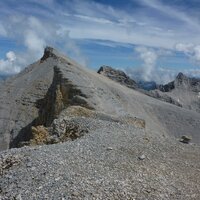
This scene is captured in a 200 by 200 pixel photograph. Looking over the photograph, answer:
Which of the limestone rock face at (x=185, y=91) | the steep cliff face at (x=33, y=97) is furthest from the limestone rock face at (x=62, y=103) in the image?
the limestone rock face at (x=185, y=91)

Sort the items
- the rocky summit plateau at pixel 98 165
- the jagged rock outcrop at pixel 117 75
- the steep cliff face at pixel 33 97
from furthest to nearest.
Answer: the jagged rock outcrop at pixel 117 75 → the steep cliff face at pixel 33 97 → the rocky summit plateau at pixel 98 165

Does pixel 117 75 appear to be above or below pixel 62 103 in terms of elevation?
above

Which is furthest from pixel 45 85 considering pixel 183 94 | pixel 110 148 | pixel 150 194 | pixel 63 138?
pixel 183 94

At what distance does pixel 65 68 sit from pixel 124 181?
5142 centimetres

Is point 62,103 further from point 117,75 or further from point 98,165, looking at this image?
point 117,75

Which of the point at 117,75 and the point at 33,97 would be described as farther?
the point at 117,75

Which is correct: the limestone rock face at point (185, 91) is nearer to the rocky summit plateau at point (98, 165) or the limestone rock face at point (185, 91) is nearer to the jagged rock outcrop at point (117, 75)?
the jagged rock outcrop at point (117, 75)

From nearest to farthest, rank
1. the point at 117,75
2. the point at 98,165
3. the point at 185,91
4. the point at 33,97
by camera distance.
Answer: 1. the point at 98,165
2. the point at 33,97
3. the point at 117,75
4. the point at 185,91

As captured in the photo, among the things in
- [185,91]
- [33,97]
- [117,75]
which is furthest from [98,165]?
[185,91]

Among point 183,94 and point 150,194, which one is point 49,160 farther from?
point 183,94

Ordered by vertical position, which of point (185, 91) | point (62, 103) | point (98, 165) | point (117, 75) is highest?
point (185, 91)

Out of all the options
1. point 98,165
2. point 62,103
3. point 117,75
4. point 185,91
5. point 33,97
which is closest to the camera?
point 98,165

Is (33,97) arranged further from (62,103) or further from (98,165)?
(98,165)

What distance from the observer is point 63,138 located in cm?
2811
